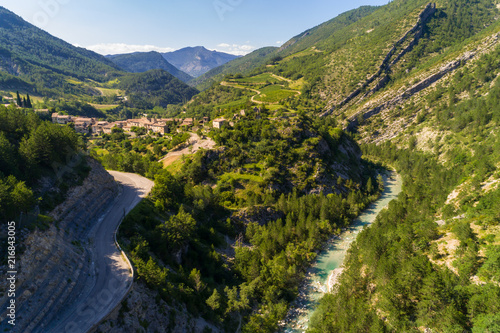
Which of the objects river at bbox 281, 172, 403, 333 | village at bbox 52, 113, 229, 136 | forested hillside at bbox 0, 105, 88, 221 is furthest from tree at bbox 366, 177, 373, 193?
village at bbox 52, 113, 229, 136

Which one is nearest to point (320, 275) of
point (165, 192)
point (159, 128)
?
point (165, 192)

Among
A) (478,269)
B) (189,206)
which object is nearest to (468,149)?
(478,269)

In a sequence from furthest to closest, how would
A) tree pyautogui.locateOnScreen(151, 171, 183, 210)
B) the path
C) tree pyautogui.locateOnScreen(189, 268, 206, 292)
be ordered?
1. the path
2. tree pyautogui.locateOnScreen(151, 171, 183, 210)
3. tree pyautogui.locateOnScreen(189, 268, 206, 292)

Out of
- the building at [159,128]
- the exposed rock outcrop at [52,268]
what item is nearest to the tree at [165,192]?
the exposed rock outcrop at [52,268]

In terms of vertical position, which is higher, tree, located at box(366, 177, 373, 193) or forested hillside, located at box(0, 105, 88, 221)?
forested hillside, located at box(0, 105, 88, 221)

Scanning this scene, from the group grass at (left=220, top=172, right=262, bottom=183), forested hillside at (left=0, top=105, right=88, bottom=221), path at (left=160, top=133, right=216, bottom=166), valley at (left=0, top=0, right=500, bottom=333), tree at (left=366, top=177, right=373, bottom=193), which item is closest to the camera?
valley at (left=0, top=0, right=500, bottom=333)

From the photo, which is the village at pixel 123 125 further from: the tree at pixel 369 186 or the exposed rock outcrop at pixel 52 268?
the exposed rock outcrop at pixel 52 268

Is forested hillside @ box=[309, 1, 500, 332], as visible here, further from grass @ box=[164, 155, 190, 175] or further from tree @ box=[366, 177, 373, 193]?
grass @ box=[164, 155, 190, 175]
